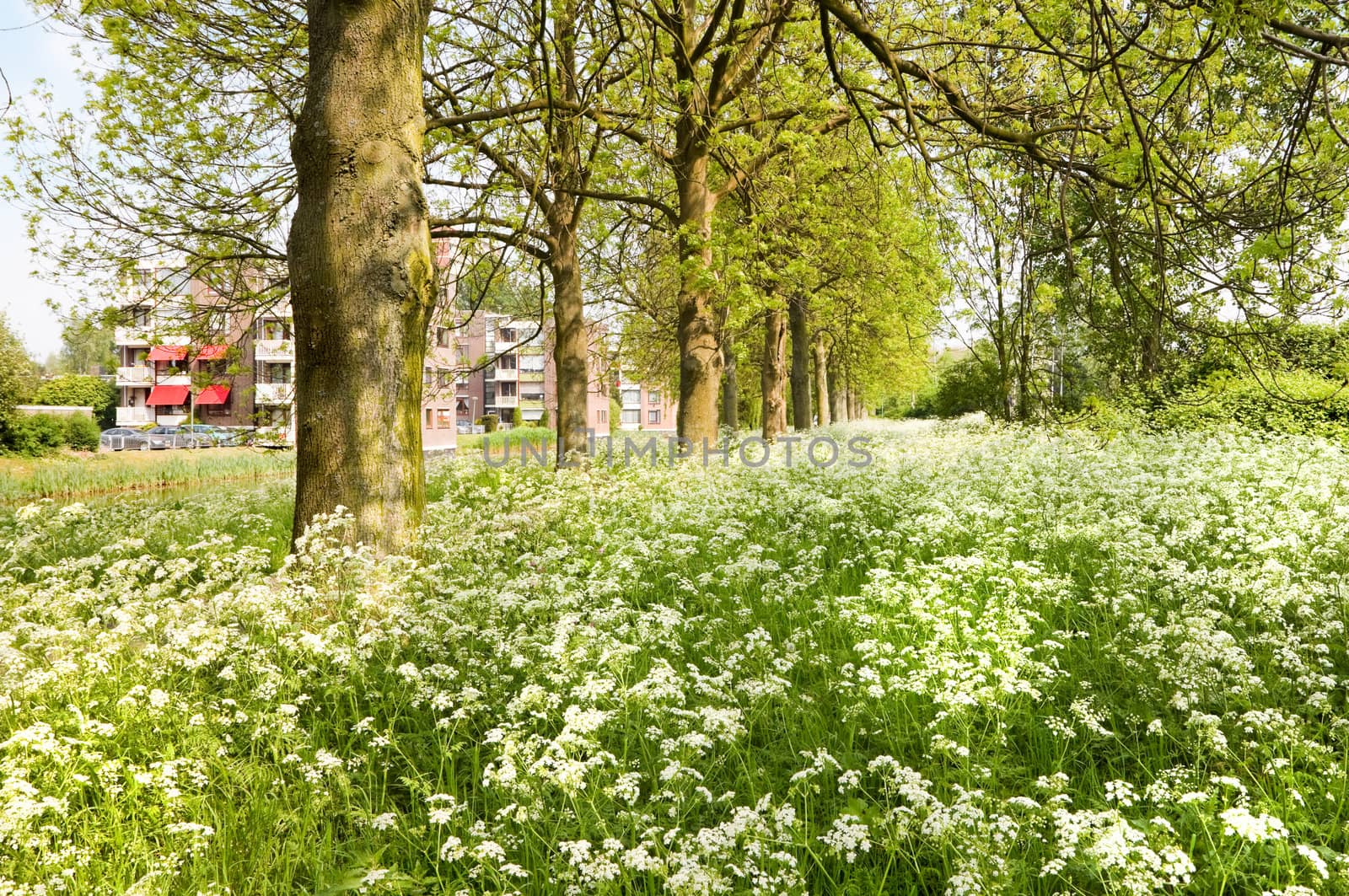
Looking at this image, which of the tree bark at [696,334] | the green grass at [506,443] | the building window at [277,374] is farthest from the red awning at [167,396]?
the tree bark at [696,334]

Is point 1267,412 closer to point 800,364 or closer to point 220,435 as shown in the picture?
point 800,364

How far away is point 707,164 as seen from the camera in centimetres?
1258

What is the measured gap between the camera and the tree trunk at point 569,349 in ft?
40.5

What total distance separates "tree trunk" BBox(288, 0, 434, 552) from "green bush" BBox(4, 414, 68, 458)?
29.2m

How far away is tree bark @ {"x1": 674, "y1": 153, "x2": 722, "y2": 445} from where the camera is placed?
1155 cm

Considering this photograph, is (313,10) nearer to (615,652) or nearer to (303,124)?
(303,124)

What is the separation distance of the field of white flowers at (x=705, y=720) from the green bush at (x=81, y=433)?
102 feet

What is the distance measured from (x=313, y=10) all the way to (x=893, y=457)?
29.0 feet

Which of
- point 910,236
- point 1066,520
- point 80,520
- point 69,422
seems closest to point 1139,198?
point 1066,520

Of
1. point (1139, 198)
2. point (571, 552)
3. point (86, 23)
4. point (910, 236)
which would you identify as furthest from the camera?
point (910, 236)

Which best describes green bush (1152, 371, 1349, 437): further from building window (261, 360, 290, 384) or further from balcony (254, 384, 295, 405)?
building window (261, 360, 290, 384)

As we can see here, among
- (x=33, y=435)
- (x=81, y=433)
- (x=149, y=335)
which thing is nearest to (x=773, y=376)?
(x=149, y=335)

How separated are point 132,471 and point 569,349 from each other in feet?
42.8

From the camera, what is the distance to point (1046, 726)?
10.6ft
